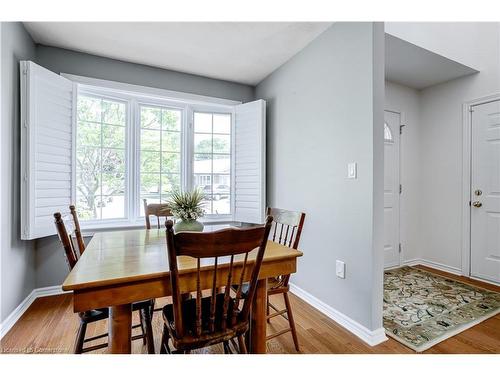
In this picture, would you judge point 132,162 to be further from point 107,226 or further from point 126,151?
point 107,226

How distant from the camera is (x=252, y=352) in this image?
137 centimetres

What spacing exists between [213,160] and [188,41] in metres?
1.40

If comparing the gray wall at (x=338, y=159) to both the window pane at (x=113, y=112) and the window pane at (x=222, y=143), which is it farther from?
the window pane at (x=113, y=112)

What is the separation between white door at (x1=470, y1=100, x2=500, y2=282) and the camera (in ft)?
9.30

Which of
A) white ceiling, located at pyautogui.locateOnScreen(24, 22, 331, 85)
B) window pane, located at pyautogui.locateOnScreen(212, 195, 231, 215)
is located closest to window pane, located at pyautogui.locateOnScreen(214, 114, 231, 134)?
white ceiling, located at pyautogui.locateOnScreen(24, 22, 331, 85)

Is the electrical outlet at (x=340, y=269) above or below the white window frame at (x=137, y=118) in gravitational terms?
below

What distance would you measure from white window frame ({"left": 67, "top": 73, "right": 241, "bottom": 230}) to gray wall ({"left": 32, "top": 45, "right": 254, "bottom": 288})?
91mm

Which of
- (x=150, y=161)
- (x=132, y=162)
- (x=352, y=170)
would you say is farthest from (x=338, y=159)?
(x=132, y=162)

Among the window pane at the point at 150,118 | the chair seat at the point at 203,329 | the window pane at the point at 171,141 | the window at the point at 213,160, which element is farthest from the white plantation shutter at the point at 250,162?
the chair seat at the point at 203,329

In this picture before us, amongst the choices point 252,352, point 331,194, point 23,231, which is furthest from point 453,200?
point 23,231

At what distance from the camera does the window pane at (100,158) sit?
8.79 feet

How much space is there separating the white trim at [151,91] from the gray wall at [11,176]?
0.45m
